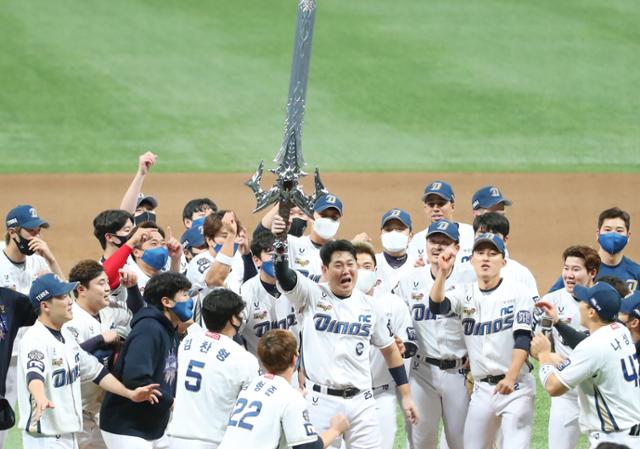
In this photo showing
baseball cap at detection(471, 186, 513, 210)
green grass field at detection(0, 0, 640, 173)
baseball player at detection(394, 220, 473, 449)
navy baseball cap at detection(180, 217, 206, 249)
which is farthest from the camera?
green grass field at detection(0, 0, 640, 173)

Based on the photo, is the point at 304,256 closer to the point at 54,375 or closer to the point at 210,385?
the point at 210,385

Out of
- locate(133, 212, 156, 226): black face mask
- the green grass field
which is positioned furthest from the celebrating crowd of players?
the green grass field

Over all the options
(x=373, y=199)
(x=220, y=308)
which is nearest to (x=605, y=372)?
(x=220, y=308)

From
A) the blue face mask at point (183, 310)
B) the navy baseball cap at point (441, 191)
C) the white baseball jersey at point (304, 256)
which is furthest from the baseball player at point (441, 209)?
the blue face mask at point (183, 310)

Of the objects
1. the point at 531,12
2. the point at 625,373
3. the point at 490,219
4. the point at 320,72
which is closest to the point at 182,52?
the point at 320,72

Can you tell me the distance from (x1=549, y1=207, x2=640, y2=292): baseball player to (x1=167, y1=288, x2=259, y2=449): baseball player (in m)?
2.84

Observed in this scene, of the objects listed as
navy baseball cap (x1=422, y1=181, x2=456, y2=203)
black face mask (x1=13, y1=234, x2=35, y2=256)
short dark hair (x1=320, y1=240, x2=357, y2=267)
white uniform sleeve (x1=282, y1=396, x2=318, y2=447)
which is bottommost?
white uniform sleeve (x1=282, y1=396, x2=318, y2=447)

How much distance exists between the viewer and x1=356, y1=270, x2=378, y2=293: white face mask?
7.35 metres

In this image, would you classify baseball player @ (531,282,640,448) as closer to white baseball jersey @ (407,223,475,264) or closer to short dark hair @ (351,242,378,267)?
short dark hair @ (351,242,378,267)

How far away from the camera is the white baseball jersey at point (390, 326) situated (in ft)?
24.9

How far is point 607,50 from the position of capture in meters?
20.9

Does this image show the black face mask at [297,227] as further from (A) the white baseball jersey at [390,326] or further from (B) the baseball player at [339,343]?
(B) the baseball player at [339,343]

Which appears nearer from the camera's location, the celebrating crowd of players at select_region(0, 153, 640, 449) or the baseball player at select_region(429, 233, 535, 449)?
the celebrating crowd of players at select_region(0, 153, 640, 449)

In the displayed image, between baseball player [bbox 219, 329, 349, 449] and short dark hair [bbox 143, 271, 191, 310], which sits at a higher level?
short dark hair [bbox 143, 271, 191, 310]
